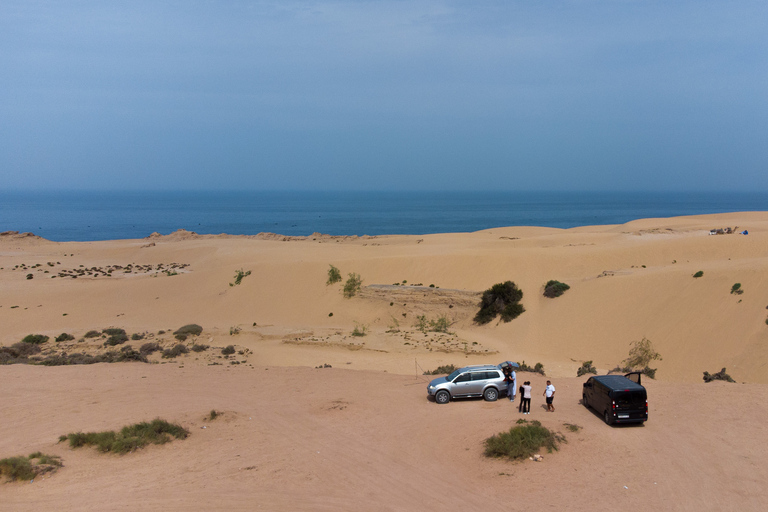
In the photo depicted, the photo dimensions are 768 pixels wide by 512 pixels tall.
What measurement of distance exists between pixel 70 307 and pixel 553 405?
117ft

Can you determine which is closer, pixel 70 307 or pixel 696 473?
pixel 696 473

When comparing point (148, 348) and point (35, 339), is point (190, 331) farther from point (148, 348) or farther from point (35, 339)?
point (35, 339)

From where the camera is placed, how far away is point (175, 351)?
25109mm

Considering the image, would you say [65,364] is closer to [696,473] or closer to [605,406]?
[605,406]

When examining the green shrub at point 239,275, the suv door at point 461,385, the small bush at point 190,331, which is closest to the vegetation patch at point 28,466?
the suv door at point 461,385

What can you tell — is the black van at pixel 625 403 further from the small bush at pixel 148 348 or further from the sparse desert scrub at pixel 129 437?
the small bush at pixel 148 348

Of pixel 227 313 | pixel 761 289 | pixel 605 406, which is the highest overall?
pixel 761 289

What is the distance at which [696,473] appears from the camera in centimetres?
1148

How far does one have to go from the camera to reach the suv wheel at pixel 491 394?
17062 mm

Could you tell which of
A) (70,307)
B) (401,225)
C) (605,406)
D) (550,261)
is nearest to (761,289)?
(550,261)

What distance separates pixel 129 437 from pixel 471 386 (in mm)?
10491

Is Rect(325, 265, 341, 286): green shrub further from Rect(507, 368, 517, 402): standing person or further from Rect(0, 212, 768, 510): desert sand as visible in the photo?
Rect(507, 368, 517, 402): standing person

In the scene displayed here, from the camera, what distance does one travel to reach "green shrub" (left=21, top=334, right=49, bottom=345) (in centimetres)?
2745

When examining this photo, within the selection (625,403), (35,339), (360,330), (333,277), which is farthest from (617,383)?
(35,339)
